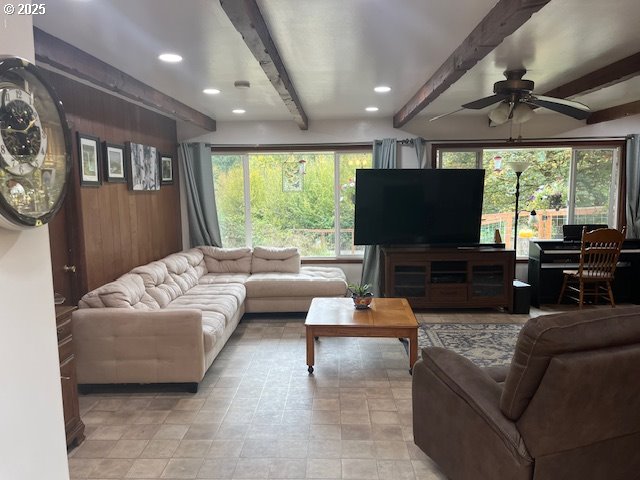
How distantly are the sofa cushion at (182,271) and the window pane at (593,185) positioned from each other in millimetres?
5071

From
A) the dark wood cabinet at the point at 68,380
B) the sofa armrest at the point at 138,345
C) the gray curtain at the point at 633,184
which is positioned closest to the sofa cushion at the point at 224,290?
the sofa armrest at the point at 138,345

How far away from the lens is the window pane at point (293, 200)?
234 inches

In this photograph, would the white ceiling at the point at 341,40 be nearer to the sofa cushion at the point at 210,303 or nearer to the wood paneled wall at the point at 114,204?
the wood paneled wall at the point at 114,204

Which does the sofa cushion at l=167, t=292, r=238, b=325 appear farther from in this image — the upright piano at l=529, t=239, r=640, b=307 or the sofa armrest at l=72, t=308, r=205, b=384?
the upright piano at l=529, t=239, r=640, b=307

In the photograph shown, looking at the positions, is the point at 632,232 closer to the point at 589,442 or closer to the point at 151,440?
the point at 589,442

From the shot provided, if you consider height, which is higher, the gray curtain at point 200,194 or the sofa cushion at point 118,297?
the gray curtain at point 200,194

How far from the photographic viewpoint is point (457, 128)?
18.8ft

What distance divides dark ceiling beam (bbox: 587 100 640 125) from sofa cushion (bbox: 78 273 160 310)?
544cm

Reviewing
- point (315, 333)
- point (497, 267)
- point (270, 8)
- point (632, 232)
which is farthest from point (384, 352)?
point (632, 232)

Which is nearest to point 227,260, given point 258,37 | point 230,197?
point 230,197

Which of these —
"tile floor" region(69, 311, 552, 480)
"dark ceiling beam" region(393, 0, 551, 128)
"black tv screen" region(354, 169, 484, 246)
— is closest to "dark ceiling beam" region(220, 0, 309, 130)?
"dark ceiling beam" region(393, 0, 551, 128)

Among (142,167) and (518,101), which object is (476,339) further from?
(142,167)

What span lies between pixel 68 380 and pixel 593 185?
631 centimetres

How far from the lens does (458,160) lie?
19.2ft
